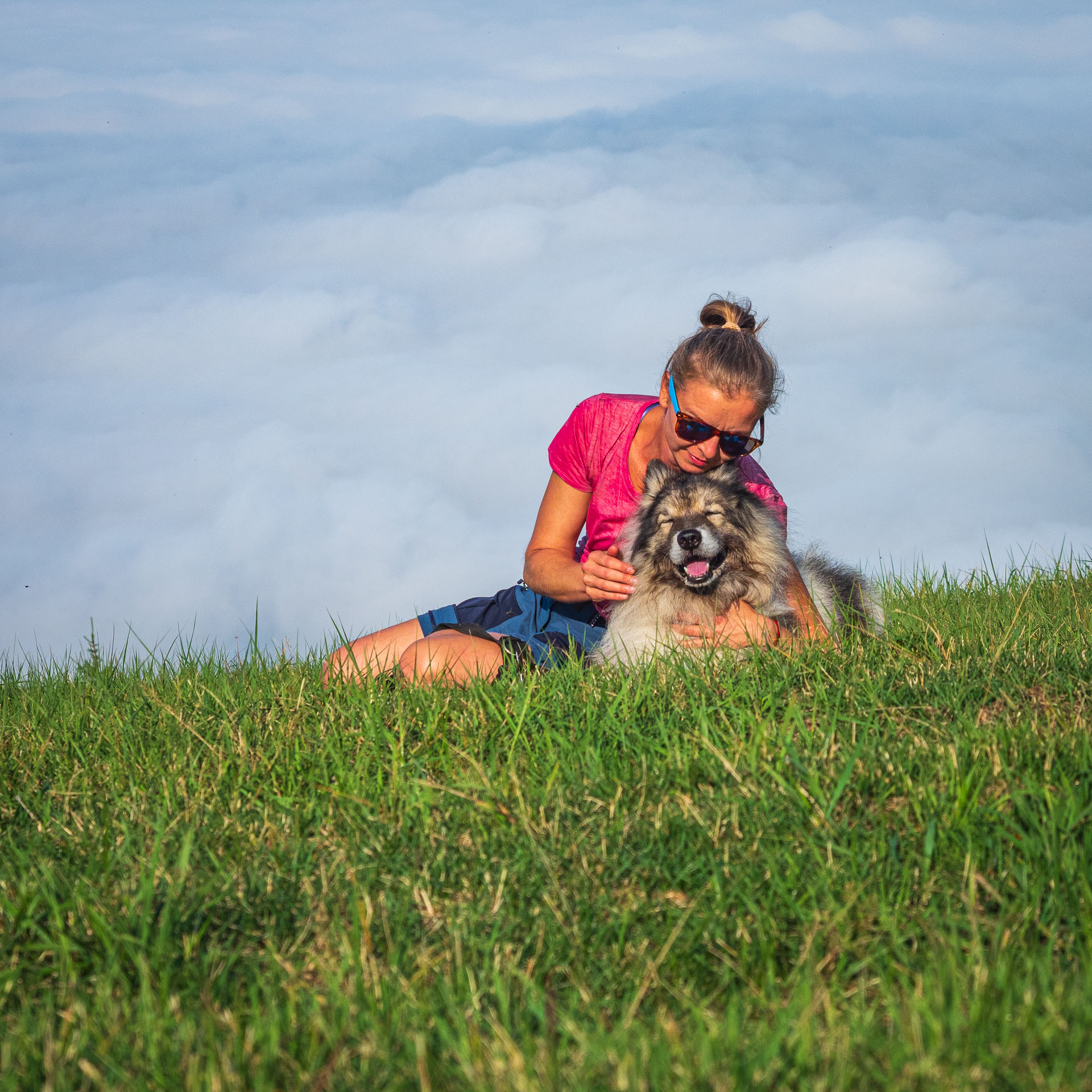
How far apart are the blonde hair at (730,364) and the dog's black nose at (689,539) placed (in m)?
0.69

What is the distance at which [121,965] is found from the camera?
7.66 ft

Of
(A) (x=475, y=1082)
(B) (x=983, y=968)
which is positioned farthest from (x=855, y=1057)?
(A) (x=475, y=1082)

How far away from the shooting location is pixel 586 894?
242 centimetres

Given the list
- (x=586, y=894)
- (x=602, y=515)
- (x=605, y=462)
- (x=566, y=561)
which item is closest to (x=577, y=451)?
(x=605, y=462)

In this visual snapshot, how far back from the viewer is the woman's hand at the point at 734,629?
470 centimetres

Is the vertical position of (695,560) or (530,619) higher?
(695,560)

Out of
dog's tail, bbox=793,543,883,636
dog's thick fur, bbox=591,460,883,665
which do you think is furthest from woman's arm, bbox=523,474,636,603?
dog's tail, bbox=793,543,883,636

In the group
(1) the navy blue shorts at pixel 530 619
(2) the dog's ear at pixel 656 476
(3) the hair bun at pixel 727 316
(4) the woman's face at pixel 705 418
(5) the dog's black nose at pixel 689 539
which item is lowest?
(1) the navy blue shorts at pixel 530 619

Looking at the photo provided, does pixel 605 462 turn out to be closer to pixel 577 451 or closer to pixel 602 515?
pixel 577 451

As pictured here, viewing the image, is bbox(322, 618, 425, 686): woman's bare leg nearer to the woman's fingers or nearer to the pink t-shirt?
the woman's fingers

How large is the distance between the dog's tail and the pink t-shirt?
481 millimetres

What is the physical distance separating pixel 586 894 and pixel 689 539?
8.38ft

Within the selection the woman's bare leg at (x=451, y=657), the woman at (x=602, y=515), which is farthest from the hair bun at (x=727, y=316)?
the woman's bare leg at (x=451, y=657)

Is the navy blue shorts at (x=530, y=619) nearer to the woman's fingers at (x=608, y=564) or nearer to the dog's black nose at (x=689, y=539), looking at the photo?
the woman's fingers at (x=608, y=564)
